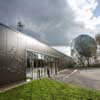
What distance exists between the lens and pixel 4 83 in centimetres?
838

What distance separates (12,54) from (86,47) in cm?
4484

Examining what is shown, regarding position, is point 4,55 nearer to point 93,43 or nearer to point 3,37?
point 3,37

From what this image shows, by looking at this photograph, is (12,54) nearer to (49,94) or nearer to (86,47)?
(49,94)

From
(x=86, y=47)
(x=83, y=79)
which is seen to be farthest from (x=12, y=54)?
(x=86, y=47)

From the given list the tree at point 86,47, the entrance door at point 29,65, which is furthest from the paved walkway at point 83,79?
the tree at point 86,47

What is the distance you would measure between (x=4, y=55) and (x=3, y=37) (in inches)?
40.3

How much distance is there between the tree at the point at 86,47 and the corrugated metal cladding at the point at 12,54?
137 ft

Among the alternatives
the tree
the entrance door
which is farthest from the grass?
the tree

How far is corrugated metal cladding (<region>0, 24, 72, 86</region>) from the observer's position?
8.38m

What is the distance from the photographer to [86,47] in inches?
2036

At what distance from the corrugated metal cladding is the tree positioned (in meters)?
41.6

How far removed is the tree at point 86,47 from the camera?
51319mm

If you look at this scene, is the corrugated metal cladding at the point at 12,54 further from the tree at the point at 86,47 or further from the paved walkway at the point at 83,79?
the tree at the point at 86,47

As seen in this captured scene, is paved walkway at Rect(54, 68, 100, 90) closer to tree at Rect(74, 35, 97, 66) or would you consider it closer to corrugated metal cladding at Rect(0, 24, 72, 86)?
corrugated metal cladding at Rect(0, 24, 72, 86)
